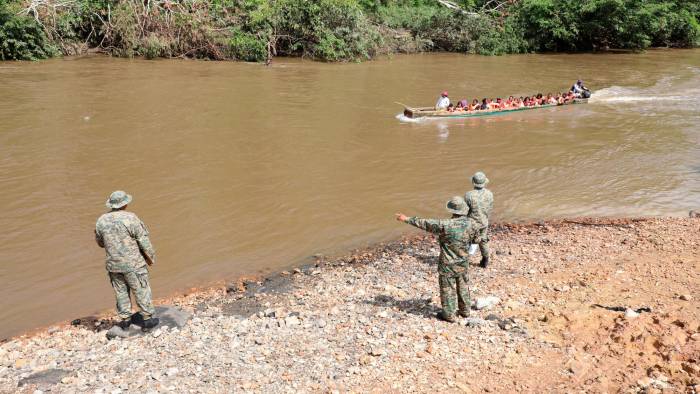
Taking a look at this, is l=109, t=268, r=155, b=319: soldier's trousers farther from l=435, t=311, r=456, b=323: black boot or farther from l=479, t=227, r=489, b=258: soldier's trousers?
l=479, t=227, r=489, b=258: soldier's trousers

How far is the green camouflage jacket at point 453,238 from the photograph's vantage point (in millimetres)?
6688

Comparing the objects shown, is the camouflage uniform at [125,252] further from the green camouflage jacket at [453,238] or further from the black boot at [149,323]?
the green camouflage jacket at [453,238]

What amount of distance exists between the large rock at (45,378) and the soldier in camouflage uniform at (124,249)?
953mm

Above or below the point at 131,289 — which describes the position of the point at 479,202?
above

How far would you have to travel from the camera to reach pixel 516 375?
5785 mm

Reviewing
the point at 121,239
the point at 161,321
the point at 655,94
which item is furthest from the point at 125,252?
the point at 655,94

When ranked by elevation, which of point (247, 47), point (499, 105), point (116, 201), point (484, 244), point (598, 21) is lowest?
point (484, 244)

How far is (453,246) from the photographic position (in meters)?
6.73

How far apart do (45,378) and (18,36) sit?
87.8ft

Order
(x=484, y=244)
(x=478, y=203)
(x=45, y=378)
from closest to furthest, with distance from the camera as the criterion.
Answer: (x=45, y=378) < (x=478, y=203) < (x=484, y=244)

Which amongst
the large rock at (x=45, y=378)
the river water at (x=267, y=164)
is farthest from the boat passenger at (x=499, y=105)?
the large rock at (x=45, y=378)

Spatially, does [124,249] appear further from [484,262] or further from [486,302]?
[484,262]

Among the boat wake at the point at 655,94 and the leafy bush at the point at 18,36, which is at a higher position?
the leafy bush at the point at 18,36

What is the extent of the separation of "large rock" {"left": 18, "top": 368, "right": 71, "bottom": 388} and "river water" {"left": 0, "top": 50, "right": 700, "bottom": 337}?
2.18 m
